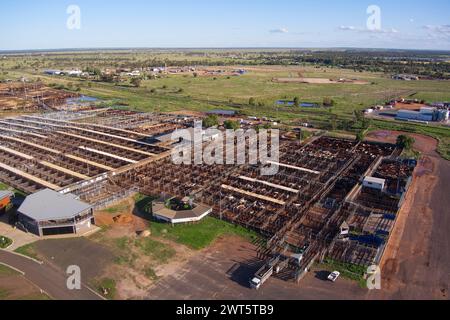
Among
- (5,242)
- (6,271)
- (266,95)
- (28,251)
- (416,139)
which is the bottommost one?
(6,271)

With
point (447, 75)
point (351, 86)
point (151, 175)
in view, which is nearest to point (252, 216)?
point (151, 175)

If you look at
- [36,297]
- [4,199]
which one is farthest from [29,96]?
[36,297]

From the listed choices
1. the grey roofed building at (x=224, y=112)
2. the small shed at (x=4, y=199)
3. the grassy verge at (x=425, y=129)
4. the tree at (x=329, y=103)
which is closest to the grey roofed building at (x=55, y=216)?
the small shed at (x=4, y=199)

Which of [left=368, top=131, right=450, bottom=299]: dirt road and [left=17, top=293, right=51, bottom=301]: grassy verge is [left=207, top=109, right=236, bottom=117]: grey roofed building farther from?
[left=17, top=293, right=51, bottom=301]: grassy verge

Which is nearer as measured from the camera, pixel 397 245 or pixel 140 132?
Result: pixel 397 245

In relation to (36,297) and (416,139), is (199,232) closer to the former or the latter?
(36,297)

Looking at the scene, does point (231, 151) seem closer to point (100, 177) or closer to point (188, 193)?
point (188, 193)

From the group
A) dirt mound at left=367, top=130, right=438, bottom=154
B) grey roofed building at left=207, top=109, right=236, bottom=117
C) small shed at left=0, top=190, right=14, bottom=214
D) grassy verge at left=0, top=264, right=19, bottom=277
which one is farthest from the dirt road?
grey roofed building at left=207, top=109, right=236, bottom=117

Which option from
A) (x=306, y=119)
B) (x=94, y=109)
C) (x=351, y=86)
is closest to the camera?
(x=306, y=119)
